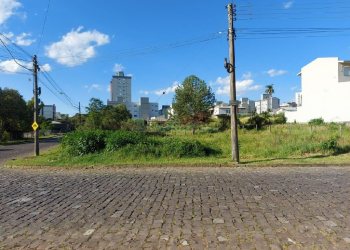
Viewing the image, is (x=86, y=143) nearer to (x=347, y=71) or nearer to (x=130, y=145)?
(x=130, y=145)

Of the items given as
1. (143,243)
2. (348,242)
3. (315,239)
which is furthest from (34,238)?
(348,242)

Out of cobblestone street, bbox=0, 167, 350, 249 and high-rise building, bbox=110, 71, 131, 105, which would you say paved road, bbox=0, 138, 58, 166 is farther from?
high-rise building, bbox=110, 71, 131, 105

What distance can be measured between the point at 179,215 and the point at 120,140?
13.7 meters

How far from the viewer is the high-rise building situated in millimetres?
133775

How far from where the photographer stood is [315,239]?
558 centimetres

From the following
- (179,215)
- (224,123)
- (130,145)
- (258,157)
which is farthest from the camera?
(224,123)

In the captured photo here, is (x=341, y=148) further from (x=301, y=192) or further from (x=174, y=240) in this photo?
(x=174, y=240)

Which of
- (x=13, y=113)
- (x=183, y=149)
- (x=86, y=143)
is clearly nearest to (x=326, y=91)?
(x=183, y=149)

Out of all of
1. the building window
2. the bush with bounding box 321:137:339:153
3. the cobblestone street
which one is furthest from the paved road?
the building window

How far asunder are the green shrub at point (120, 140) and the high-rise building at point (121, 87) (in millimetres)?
112922

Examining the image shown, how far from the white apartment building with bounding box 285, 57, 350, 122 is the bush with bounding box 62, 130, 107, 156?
37194mm

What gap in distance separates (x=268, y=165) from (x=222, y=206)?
968cm

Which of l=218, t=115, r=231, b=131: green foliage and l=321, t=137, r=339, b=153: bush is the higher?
l=218, t=115, r=231, b=131: green foliage

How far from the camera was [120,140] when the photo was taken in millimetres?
20469
